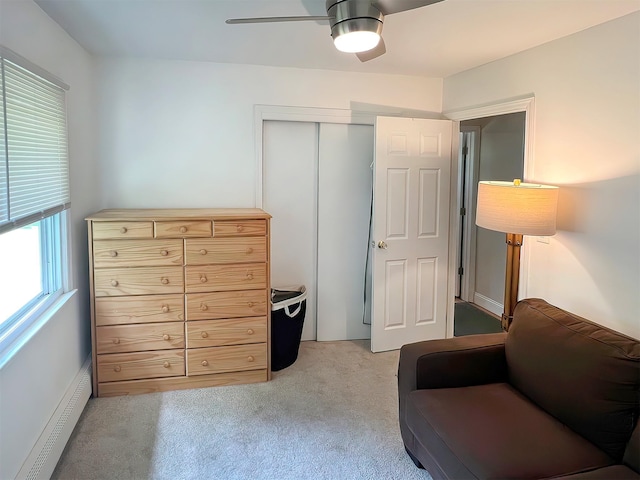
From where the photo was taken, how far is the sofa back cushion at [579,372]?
1626 millimetres

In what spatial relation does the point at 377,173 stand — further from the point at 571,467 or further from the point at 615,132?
the point at 571,467

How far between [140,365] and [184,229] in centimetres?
92

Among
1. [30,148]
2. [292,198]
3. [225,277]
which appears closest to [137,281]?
[225,277]

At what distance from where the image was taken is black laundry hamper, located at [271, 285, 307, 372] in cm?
315

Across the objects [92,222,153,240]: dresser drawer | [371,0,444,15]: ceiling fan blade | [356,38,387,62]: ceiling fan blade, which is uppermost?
[371,0,444,15]: ceiling fan blade

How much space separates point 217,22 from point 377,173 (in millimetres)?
1563

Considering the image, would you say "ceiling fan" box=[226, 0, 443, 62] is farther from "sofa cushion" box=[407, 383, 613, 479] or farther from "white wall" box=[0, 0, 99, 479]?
"sofa cushion" box=[407, 383, 613, 479]

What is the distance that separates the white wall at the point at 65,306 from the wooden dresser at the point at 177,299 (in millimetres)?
159

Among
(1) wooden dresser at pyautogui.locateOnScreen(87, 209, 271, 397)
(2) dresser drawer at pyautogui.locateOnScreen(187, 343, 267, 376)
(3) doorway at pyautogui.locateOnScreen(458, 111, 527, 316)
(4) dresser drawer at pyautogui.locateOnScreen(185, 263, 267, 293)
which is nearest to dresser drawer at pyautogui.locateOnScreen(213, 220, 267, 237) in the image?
(1) wooden dresser at pyautogui.locateOnScreen(87, 209, 271, 397)

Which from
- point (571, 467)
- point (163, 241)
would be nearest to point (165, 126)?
point (163, 241)

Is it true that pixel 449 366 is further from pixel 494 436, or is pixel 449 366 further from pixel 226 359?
pixel 226 359

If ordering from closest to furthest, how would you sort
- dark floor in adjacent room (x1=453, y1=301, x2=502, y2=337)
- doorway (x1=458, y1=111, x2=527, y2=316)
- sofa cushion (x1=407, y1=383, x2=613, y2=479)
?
1. sofa cushion (x1=407, y1=383, x2=613, y2=479)
2. dark floor in adjacent room (x1=453, y1=301, x2=502, y2=337)
3. doorway (x1=458, y1=111, x2=527, y2=316)

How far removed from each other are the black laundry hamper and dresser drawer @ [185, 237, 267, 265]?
43cm

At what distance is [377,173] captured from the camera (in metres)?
3.39
